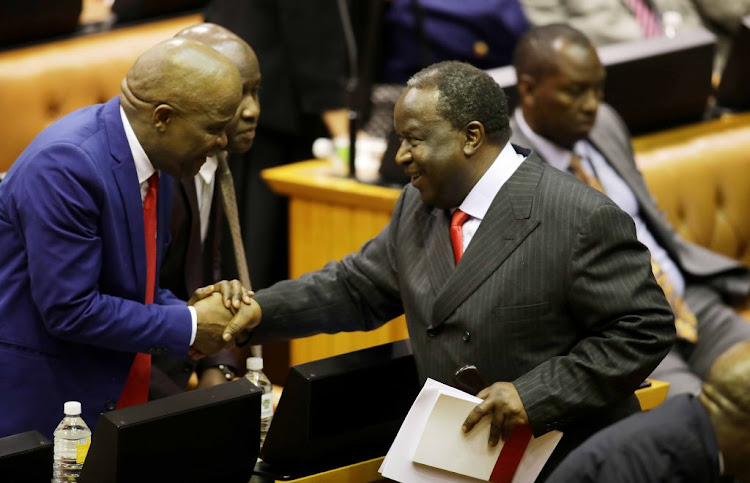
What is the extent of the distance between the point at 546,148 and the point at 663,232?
23.8 inches

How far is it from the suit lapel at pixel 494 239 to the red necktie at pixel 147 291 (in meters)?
0.72

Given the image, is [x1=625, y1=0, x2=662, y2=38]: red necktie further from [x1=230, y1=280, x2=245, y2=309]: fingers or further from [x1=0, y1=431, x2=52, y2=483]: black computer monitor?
[x1=0, y1=431, x2=52, y2=483]: black computer monitor

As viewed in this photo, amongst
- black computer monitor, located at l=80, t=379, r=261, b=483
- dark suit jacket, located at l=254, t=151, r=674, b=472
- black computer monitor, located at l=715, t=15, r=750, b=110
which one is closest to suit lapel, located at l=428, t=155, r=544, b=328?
dark suit jacket, located at l=254, t=151, r=674, b=472

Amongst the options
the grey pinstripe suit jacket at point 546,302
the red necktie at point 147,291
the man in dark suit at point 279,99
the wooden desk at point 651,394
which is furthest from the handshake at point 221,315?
the man in dark suit at point 279,99

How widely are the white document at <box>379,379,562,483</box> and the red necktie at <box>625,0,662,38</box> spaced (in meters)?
3.76

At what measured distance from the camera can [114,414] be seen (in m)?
2.89

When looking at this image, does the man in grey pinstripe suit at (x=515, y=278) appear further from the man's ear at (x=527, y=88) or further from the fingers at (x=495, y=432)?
the man's ear at (x=527, y=88)

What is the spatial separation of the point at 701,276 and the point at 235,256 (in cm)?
199

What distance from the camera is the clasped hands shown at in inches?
119

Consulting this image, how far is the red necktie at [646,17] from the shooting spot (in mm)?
6461

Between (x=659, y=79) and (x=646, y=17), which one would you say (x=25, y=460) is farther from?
(x=646, y=17)

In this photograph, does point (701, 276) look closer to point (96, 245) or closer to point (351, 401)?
point (351, 401)

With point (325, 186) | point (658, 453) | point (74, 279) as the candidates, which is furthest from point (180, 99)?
point (325, 186)

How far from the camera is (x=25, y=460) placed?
2.86 metres
